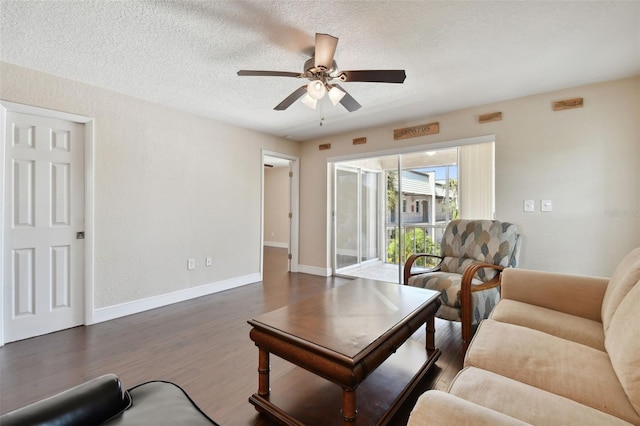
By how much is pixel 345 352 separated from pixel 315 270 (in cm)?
382

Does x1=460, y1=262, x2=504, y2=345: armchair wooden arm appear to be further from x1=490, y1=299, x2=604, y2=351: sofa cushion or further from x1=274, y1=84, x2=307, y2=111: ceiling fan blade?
x1=274, y1=84, x2=307, y2=111: ceiling fan blade

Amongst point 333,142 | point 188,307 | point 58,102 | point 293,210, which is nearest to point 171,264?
point 188,307

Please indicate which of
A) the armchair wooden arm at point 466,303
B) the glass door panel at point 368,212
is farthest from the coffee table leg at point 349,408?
the glass door panel at point 368,212

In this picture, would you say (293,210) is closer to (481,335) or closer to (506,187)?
(506,187)

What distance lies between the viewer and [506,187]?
10.8ft

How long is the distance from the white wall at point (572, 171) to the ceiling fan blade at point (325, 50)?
93.8 inches

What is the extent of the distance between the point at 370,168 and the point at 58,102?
4.23 m

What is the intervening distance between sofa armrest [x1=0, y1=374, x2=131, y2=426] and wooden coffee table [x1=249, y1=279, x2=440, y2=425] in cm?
71

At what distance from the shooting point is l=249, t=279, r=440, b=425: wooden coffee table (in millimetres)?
1302

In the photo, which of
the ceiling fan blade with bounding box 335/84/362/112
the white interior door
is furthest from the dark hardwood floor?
the ceiling fan blade with bounding box 335/84/362/112

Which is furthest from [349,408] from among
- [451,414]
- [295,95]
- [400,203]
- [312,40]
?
[400,203]

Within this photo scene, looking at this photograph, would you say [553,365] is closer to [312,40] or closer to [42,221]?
[312,40]

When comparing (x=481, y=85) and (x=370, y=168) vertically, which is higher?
(x=481, y=85)

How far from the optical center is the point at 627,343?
1.04 metres
